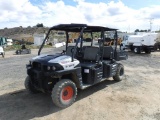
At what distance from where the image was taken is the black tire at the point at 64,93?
566 cm

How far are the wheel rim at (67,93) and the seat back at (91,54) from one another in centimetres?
180

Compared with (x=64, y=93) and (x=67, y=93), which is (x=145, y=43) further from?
(x=64, y=93)

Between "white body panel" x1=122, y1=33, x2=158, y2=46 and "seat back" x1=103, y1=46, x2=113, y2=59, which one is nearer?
"seat back" x1=103, y1=46, x2=113, y2=59

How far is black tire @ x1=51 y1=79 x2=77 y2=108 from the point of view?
5656 millimetres

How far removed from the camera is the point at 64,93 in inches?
234

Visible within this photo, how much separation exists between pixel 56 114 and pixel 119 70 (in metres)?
4.10

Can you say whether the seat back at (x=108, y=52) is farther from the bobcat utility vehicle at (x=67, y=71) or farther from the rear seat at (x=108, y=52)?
the bobcat utility vehicle at (x=67, y=71)

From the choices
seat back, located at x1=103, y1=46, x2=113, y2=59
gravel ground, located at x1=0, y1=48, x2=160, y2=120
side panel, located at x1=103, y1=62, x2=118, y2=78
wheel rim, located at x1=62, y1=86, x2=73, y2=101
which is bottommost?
gravel ground, located at x1=0, y1=48, x2=160, y2=120

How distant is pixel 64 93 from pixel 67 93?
0.40 ft

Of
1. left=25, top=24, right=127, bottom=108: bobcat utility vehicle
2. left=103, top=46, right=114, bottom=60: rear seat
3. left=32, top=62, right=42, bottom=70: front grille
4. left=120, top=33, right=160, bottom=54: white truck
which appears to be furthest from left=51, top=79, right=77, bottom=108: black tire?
left=120, top=33, right=160, bottom=54: white truck

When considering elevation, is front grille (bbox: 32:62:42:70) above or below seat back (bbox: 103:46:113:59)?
below

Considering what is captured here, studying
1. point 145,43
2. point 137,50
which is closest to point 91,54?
point 145,43

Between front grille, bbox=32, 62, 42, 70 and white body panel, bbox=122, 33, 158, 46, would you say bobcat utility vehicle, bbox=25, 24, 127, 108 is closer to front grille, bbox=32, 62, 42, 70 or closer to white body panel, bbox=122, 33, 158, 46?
front grille, bbox=32, 62, 42, 70

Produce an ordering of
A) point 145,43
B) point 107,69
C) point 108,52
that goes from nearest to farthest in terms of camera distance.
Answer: point 107,69
point 108,52
point 145,43
